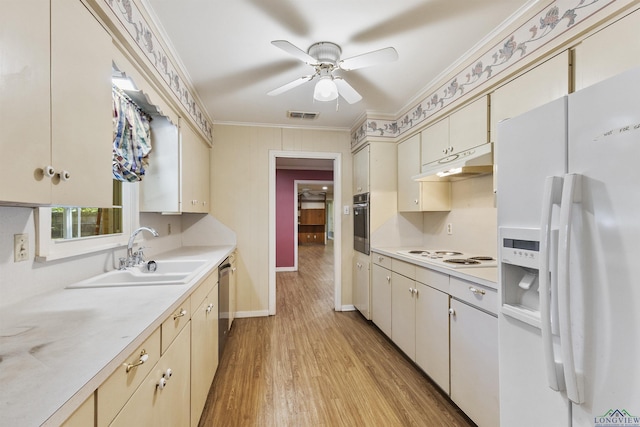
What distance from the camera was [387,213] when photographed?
10.7 feet

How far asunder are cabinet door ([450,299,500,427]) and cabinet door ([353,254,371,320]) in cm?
147

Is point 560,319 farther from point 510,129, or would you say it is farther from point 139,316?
point 139,316

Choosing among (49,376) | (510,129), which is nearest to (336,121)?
(510,129)

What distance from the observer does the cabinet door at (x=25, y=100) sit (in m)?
0.74

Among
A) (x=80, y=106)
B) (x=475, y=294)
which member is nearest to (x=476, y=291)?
(x=475, y=294)

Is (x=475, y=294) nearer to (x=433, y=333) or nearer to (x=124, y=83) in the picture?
(x=433, y=333)

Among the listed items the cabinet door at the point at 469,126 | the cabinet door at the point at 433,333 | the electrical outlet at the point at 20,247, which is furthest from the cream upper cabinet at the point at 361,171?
the electrical outlet at the point at 20,247

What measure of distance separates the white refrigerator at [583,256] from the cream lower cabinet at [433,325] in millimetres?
853

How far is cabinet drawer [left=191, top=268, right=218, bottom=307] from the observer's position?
1581mm

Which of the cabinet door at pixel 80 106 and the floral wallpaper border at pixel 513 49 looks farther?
the floral wallpaper border at pixel 513 49

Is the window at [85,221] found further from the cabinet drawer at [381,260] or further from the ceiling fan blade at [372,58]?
the cabinet drawer at [381,260]

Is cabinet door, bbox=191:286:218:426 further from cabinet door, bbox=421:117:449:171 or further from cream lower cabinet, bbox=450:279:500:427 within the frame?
cabinet door, bbox=421:117:449:171

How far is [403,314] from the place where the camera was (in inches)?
98.3

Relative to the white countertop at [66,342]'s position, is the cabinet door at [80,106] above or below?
above
